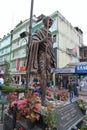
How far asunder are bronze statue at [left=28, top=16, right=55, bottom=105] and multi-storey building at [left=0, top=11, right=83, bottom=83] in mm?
15156

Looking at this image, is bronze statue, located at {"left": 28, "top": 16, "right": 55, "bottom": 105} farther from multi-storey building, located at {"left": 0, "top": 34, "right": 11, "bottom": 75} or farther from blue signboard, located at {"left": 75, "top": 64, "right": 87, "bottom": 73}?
multi-storey building, located at {"left": 0, "top": 34, "right": 11, "bottom": 75}

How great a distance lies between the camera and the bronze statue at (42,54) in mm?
4316

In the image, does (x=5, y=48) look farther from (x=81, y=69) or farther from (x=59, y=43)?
(x=81, y=69)

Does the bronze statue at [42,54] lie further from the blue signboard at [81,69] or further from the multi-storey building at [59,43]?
the multi-storey building at [59,43]

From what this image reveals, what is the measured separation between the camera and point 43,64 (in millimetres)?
4422

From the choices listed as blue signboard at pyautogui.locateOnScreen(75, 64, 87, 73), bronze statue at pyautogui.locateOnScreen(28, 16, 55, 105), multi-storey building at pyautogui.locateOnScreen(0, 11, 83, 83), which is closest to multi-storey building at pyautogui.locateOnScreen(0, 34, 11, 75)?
multi-storey building at pyautogui.locateOnScreen(0, 11, 83, 83)

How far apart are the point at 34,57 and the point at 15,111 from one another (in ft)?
4.82

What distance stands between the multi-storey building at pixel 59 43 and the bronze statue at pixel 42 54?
49.7 ft

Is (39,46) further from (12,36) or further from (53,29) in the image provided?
(12,36)

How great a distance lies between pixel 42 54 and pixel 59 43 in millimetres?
21612

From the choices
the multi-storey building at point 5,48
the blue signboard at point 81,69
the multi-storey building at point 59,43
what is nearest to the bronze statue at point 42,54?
the blue signboard at point 81,69

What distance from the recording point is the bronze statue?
4316 mm

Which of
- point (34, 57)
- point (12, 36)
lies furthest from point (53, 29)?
point (34, 57)

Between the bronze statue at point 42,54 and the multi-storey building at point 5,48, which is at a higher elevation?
the multi-storey building at point 5,48
